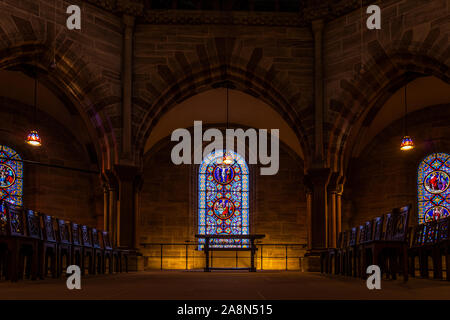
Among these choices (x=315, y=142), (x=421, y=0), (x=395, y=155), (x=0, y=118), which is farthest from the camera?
(x=395, y=155)

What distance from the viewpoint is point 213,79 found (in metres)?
15.9

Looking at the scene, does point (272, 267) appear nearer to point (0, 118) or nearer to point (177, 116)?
point (177, 116)

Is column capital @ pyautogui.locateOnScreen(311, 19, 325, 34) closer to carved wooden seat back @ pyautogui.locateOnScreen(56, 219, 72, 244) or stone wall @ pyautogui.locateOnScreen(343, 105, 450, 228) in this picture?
stone wall @ pyautogui.locateOnScreen(343, 105, 450, 228)

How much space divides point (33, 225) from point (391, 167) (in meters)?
11.9

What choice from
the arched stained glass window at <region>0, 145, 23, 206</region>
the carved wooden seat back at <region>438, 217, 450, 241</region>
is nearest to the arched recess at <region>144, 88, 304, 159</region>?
the arched stained glass window at <region>0, 145, 23, 206</region>

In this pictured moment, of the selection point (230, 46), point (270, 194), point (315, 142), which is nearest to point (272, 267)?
point (270, 194)

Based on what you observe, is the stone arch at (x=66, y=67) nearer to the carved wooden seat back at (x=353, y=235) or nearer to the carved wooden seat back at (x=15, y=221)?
the carved wooden seat back at (x=15, y=221)

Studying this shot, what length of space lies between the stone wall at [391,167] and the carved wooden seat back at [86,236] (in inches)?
370

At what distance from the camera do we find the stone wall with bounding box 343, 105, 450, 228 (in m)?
18.6

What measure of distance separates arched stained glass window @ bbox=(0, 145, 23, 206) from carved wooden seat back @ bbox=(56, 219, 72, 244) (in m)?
7.22

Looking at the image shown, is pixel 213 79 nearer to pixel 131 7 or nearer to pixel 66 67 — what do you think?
pixel 131 7

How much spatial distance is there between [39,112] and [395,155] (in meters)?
9.80

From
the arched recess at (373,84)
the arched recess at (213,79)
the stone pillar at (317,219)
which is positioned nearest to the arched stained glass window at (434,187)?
the arched recess at (373,84)
